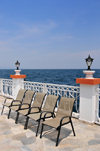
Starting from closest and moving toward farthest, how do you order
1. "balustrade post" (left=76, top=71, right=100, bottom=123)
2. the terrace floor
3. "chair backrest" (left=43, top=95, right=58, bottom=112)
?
the terrace floor
"chair backrest" (left=43, top=95, right=58, bottom=112)
"balustrade post" (left=76, top=71, right=100, bottom=123)

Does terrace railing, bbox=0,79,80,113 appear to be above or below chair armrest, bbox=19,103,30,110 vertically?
above

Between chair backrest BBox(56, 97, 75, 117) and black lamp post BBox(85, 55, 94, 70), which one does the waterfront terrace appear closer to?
chair backrest BBox(56, 97, 75, 117)

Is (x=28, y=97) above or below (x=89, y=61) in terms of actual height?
below

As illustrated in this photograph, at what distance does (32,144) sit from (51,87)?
2.98m

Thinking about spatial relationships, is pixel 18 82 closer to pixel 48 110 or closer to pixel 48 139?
pixel 48 110

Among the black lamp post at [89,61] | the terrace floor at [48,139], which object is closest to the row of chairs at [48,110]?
the terrace floor at [48,139]

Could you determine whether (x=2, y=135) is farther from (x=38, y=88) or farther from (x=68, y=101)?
(x=38, y=88)

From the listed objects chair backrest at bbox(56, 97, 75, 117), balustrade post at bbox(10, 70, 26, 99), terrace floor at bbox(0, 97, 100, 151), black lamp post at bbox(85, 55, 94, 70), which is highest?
black lamp post at bbox(85, 55, 94, 70)

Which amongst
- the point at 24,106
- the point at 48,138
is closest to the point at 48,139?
the point at 48,138

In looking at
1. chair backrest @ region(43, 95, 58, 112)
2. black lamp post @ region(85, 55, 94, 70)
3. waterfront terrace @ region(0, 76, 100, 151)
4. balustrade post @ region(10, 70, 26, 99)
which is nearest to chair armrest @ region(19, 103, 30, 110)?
waterfront terrace @ region(0, 76, 100, 151)

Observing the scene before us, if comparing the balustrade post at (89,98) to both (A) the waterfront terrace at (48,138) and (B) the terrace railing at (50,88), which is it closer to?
(A) the waterfront terrace at (48,138)

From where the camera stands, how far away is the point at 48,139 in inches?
140

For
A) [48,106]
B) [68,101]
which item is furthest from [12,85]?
[68,101]

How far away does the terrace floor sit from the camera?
3163 mm
